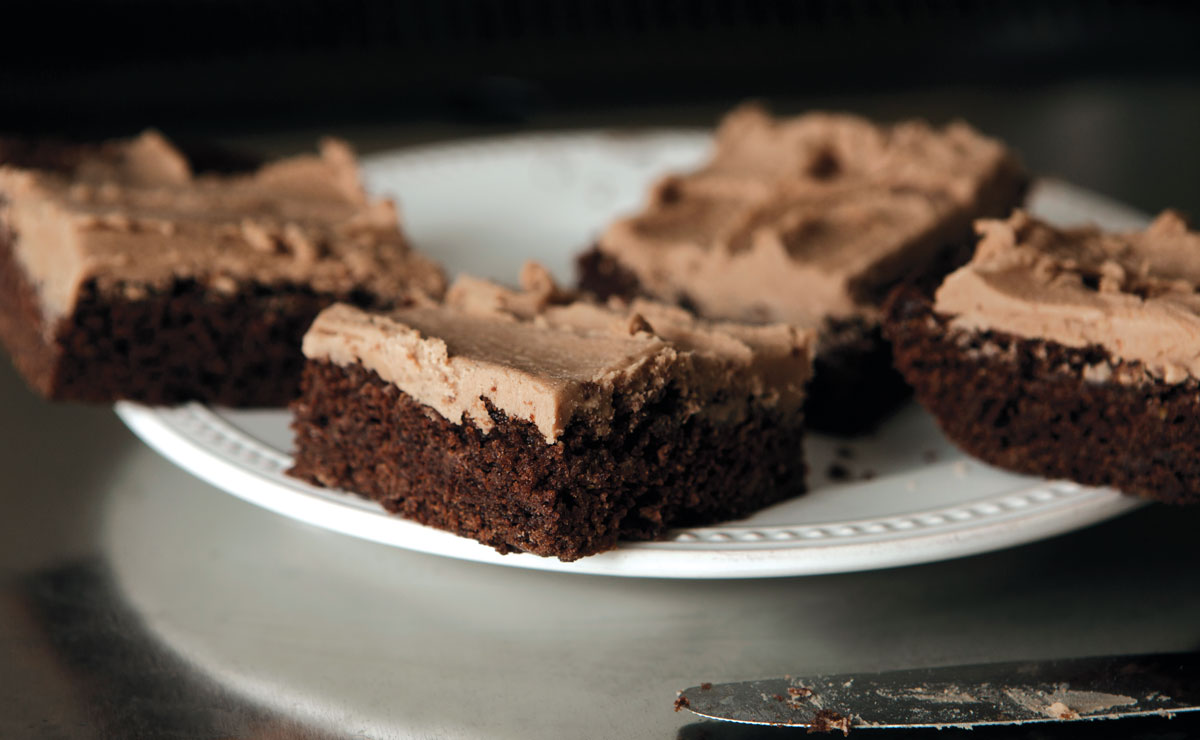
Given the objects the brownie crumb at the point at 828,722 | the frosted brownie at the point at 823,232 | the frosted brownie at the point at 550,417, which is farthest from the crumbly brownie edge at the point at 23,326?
the brownie crumb at the point at 828,722

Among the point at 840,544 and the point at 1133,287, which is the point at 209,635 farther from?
the point at 1133,287

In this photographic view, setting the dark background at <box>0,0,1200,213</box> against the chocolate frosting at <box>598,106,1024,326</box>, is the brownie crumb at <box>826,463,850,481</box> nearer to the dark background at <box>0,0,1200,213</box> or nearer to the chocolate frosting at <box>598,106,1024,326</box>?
the chocolate frosting at <box>598,106,1024,326</box>

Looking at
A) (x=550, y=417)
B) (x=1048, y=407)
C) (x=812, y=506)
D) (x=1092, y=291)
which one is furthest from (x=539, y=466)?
(x=1092, y=291)

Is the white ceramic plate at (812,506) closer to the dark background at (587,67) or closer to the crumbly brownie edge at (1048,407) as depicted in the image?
the crumbly brownie edge at (1048,407)

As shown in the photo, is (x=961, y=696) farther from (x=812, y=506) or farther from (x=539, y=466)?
(x=539, y=466)

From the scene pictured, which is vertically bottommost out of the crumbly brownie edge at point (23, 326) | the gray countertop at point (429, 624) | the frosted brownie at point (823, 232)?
the gray countertop at point (429, 624)

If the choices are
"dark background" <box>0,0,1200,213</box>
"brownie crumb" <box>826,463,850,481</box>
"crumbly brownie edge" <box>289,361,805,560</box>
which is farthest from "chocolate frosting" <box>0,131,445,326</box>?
"dark background" <box>0,0,1200,213</box>
